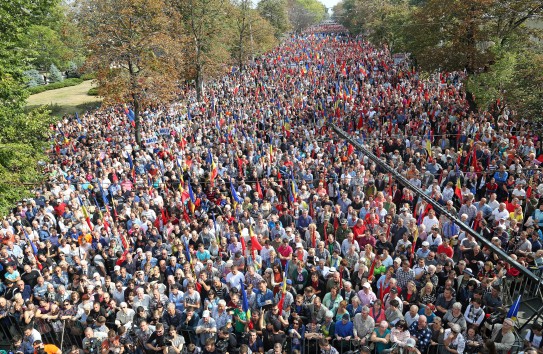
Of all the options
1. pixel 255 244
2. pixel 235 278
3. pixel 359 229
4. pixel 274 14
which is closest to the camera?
pixel 235 278

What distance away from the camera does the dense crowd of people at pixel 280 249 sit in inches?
267

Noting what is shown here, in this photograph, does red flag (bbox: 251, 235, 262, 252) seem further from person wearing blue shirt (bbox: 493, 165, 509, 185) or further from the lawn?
the lawn

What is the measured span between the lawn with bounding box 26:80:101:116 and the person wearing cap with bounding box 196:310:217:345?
3272 cm

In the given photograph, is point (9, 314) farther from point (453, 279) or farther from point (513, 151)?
point (513, 151)

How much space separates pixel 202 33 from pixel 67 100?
57.0 ft

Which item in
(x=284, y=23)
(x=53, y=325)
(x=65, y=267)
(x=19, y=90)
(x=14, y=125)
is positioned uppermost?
(x=284, y=23)

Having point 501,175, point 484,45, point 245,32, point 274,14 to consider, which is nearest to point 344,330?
point 501,175

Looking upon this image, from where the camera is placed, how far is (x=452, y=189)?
1067 centimetres

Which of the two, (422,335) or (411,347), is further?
(422,335)

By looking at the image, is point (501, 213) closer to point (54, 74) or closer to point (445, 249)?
point (445, 249)

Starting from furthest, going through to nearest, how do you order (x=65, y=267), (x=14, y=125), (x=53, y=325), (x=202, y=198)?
(x=14, y=125) → (x=202, y=198) → (x=65, y=267) → (x=53, y=325)

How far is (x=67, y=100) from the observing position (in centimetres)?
3997

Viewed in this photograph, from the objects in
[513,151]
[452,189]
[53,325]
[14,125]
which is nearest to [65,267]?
[53,325]

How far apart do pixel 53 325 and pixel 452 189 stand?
9.89 metres
